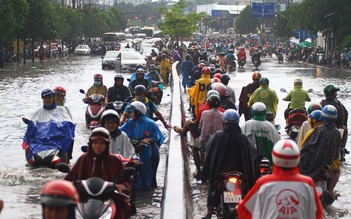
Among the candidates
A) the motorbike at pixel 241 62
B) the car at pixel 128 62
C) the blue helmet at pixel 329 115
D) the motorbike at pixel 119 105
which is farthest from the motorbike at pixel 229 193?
the motorbike at pixel 241 62

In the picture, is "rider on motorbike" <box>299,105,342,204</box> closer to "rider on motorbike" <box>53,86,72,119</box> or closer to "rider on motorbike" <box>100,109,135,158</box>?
"rider on motorbike" <box>100,109,135,158</box>

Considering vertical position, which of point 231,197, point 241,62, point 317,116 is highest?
point 317,116

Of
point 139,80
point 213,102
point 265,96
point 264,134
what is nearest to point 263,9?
point 139,80

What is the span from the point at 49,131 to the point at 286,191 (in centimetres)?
745

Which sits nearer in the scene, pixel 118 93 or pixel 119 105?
pixel 119 105

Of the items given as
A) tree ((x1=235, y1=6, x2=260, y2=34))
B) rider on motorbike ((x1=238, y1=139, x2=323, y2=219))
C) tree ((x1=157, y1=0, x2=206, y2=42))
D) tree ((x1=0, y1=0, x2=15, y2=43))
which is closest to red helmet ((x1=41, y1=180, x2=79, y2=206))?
rider on motorbike ((x1=238, y1=139, x2=323, y2=219))

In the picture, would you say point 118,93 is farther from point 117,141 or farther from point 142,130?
point 117,141

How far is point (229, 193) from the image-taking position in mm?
8883

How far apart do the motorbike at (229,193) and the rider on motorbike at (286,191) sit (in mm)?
2109

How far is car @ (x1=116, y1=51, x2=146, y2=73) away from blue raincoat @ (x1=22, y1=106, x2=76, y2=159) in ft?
102

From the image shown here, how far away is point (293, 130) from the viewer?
13.1 m

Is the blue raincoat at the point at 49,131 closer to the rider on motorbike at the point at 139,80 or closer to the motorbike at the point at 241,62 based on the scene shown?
the rider on motorbike at the point at 139,80

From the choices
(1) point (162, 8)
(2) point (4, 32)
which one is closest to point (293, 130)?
(2) point (4, 32)

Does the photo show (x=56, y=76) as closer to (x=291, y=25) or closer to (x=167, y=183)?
(x=167, y=183)
